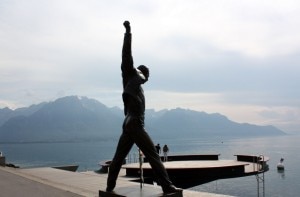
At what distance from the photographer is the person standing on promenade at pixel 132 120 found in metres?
8.85

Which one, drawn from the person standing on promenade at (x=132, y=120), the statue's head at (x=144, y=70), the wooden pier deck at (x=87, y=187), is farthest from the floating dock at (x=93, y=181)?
the statue's head at (x=144, y=70)

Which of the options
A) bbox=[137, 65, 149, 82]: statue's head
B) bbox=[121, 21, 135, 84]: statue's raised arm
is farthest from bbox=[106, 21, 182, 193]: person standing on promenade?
bbox=[137, 65, 149, 82]: statue's head

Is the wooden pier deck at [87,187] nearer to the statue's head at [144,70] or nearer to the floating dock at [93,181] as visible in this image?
the floating dock at [93,181]

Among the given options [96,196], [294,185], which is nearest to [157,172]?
[96,196]

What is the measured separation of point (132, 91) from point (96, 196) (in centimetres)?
296

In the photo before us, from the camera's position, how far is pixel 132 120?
9008 millimetres

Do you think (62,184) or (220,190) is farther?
(220,190)

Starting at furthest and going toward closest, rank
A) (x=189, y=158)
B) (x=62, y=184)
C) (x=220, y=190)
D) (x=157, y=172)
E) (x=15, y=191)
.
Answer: (x=189, y=158)
(x=220, y=190)
(x=62, y=184)
(x=15, y=191)
(x=157, y=172)

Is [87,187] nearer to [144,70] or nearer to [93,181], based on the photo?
[93,181]

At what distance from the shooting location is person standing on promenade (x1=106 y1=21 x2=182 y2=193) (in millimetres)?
8852

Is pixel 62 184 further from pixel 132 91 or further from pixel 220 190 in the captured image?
pixel 220 190

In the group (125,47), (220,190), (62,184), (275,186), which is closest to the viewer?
(125,47)

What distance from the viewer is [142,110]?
9219 millimetres

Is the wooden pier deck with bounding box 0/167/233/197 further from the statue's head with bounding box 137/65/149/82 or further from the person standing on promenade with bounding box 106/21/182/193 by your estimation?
the statue's head with bounding box 137/65/149/82
